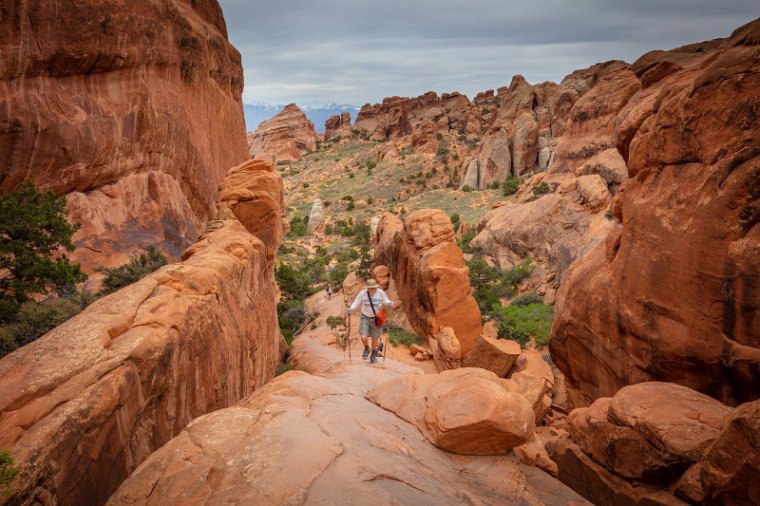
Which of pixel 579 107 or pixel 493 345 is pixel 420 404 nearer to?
pixel 493 345

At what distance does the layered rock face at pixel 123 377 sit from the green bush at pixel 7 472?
0.33ft

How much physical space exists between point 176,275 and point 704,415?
851cm

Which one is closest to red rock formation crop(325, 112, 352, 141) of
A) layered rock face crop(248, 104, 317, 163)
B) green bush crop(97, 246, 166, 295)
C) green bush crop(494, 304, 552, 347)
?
layered rock face crop(248, 104, 317, 163)

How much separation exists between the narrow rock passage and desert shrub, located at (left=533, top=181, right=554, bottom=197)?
25488 millimetres

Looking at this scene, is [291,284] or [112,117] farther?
[291,284]

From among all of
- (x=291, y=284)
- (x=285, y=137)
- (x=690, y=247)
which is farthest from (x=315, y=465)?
(x=285, y=137)

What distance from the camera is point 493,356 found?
47.7ft

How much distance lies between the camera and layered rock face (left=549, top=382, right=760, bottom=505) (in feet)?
14.8

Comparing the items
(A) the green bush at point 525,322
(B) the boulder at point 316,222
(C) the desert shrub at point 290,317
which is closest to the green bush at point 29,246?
(C) the desert shrub at point 290,317

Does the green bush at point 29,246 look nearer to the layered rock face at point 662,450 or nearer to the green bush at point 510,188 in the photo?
the layered rock face at point 662,450

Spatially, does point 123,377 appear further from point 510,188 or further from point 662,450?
point 510,188

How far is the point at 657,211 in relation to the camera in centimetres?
747

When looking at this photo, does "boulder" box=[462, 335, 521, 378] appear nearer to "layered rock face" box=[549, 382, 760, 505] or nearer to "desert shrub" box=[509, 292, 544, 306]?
"desert shrub" box=[509, 292, 544, 306]

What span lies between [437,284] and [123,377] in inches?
476
